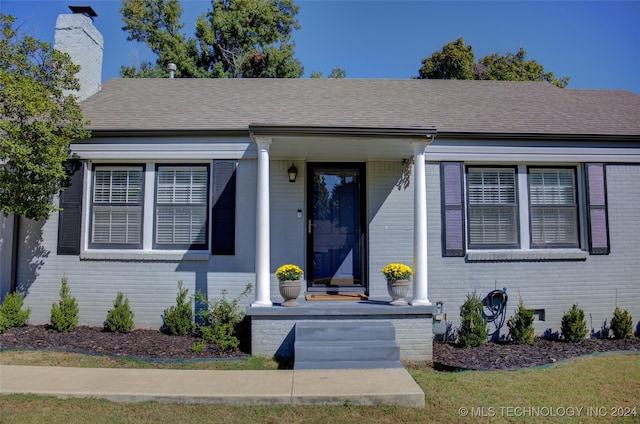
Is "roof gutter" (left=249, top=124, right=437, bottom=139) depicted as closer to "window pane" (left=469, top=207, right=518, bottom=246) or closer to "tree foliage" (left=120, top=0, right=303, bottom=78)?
"window pane" (left=469, top=207, right=518, bottom=246)

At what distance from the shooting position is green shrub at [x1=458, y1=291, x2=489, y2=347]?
6.75m

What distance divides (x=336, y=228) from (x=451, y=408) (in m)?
4.04

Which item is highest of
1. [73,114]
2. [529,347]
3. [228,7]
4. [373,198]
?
[228,7]

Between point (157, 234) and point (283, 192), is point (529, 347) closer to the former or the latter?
point (283, 192)

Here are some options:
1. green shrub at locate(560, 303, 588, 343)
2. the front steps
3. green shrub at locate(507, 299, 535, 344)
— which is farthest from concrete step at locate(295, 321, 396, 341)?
green shrub at locate(560, 303, 588, 343)

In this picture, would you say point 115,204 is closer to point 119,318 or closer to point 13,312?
point 119,318

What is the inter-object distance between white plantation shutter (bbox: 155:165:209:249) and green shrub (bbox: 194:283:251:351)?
1.06 metres

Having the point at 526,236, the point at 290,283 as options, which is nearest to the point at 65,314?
the point at 290,283

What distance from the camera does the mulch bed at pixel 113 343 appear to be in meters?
6.19

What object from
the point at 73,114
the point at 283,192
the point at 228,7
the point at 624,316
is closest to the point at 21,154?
the point at 73,114

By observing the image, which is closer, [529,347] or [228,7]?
[529,347]

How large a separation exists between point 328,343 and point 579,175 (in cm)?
537

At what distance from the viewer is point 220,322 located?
22.0ft

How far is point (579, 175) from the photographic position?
781cm
